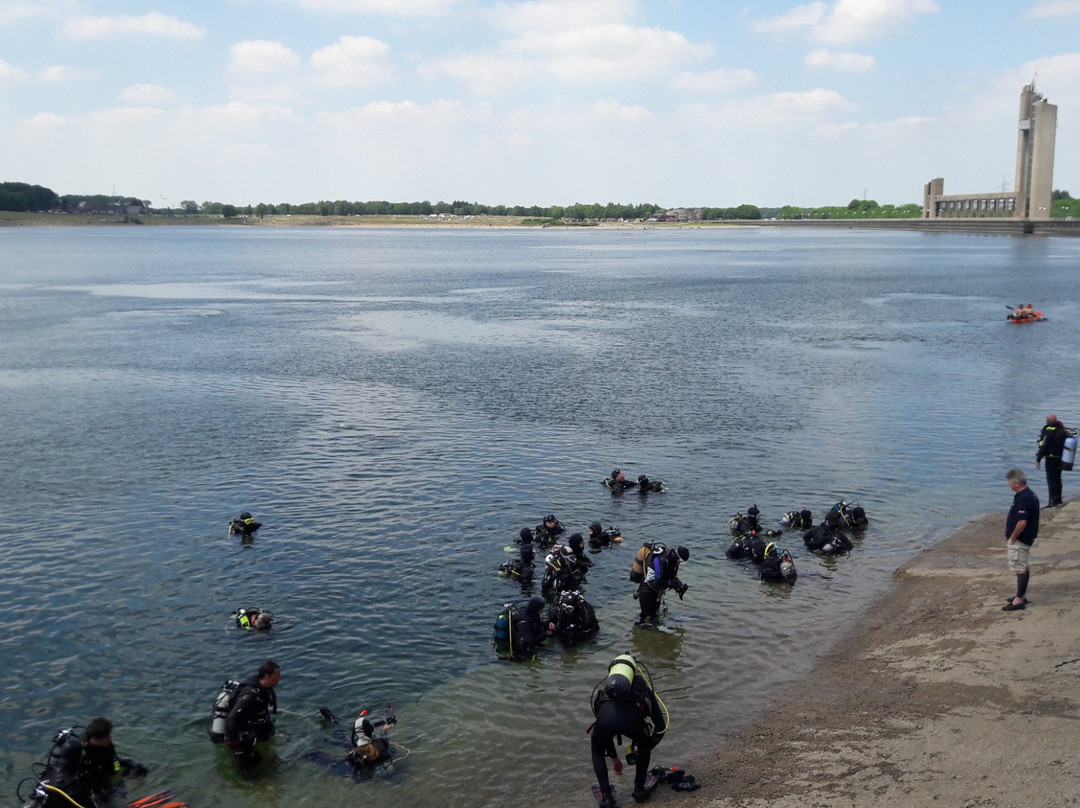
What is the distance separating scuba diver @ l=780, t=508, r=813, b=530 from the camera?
24078mm

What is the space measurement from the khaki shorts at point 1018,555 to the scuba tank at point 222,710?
45.1 ft

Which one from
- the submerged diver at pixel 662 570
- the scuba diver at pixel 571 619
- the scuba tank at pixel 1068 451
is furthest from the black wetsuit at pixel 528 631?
the scuba tank at pixel 1068 451

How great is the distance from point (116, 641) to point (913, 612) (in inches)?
650

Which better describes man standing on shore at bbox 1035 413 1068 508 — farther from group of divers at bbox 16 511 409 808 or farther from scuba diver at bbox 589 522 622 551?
group of divers at bbox 16 511 409 808

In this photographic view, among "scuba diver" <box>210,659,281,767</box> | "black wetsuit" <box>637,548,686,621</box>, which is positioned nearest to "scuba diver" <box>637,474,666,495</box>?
"black wetsuit" <box>637,548,686,621</box>

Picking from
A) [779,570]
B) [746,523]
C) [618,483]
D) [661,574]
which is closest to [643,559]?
[661,574]

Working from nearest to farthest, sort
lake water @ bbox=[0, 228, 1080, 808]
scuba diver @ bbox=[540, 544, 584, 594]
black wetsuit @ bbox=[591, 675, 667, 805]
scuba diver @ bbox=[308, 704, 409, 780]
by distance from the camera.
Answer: black wetsuit @ bbox=[591, 675, 667, 805], scuba diver @ bbox=[308, 704, 409, 780], lake water @ bbox=[0, 228, 1080, 808], scuba diver @ bbox=[540, 544, 584, 594]

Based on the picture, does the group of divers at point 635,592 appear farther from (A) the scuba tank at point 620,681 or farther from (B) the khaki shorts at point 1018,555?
(B) the khaki shorts at point 1018,555

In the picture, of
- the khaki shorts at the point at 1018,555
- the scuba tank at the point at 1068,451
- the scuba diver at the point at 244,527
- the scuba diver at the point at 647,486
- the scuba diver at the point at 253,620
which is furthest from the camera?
the scuba diver at the point at 647,486

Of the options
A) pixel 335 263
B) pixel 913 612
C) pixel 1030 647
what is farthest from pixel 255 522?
pixel 335 263

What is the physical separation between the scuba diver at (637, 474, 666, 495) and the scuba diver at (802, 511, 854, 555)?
5.53 metres

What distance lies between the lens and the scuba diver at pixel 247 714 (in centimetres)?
1362

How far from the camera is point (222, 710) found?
14.0 m

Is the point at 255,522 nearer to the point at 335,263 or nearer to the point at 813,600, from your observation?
the point at 813,600
